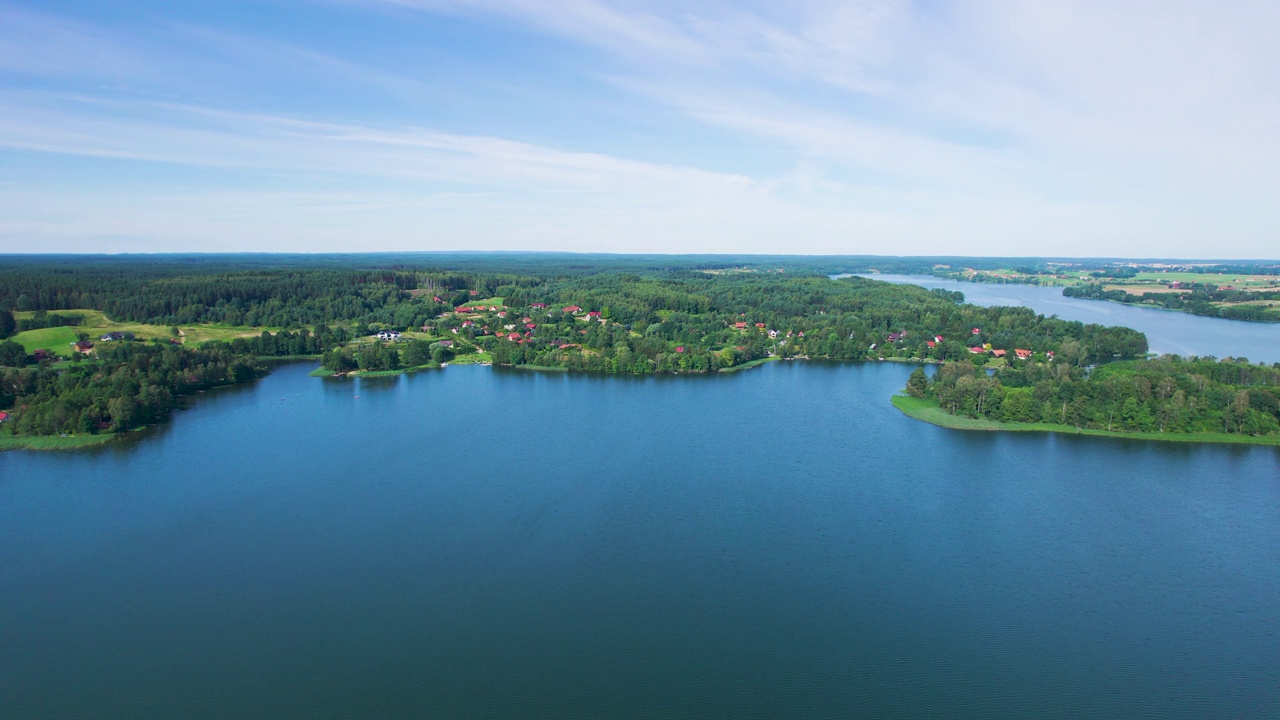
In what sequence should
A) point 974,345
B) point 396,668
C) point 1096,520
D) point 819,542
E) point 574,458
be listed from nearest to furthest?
point 396,668 → point 819,542 → point 1096,520 → point 574,458 → point 974,345

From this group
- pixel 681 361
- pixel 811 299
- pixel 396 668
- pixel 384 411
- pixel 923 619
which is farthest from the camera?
pixel 811 299

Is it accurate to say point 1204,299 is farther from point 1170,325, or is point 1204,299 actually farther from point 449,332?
point 449,332

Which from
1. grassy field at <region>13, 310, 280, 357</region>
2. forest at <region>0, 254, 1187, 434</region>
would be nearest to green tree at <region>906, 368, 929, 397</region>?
forest at <region>0, 254, 1187, 434</region>

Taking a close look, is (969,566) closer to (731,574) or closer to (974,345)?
(731,574)

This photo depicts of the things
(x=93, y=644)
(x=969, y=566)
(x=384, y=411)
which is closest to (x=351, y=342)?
(x=384, y=411)

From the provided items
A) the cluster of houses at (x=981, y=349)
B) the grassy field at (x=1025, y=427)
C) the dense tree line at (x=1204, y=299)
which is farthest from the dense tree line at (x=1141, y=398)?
the dense tree line at (x=1204, y=299)

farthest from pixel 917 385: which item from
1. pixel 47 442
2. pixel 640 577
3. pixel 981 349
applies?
pixel 47 442

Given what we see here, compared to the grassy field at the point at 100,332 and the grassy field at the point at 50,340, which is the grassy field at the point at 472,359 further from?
the grassy field at the point at 50,340
